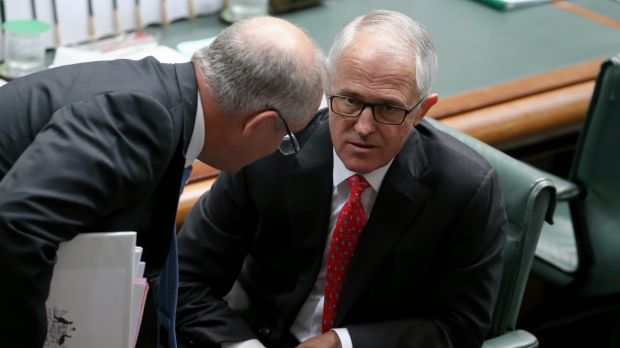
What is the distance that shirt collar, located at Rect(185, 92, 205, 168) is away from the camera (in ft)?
5.40

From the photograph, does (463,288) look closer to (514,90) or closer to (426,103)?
(426,103)

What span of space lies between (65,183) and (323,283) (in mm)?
722

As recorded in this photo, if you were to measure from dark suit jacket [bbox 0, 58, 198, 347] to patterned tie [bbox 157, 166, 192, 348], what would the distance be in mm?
129

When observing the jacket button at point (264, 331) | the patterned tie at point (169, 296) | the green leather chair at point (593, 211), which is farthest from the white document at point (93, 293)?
the green leather chair at point (593, 211)

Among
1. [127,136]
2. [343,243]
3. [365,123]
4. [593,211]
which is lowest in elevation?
[593,211]

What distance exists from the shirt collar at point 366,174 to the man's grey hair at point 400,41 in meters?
0.18

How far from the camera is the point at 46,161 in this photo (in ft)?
4.75

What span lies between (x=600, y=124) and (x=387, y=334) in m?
0.91

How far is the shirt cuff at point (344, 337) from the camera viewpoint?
1943 millimetres

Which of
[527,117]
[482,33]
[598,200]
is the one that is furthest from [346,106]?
[482,33]

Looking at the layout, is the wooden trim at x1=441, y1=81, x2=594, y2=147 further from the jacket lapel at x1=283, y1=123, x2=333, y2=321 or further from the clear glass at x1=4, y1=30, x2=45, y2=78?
the clear glass at x1=4, y1=30, x2=45, y2=78

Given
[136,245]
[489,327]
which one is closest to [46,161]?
[136,245]

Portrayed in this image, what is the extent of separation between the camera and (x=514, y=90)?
116 inches

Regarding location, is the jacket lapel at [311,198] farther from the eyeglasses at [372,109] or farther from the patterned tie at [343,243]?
the eyeglasses at [372,109]
